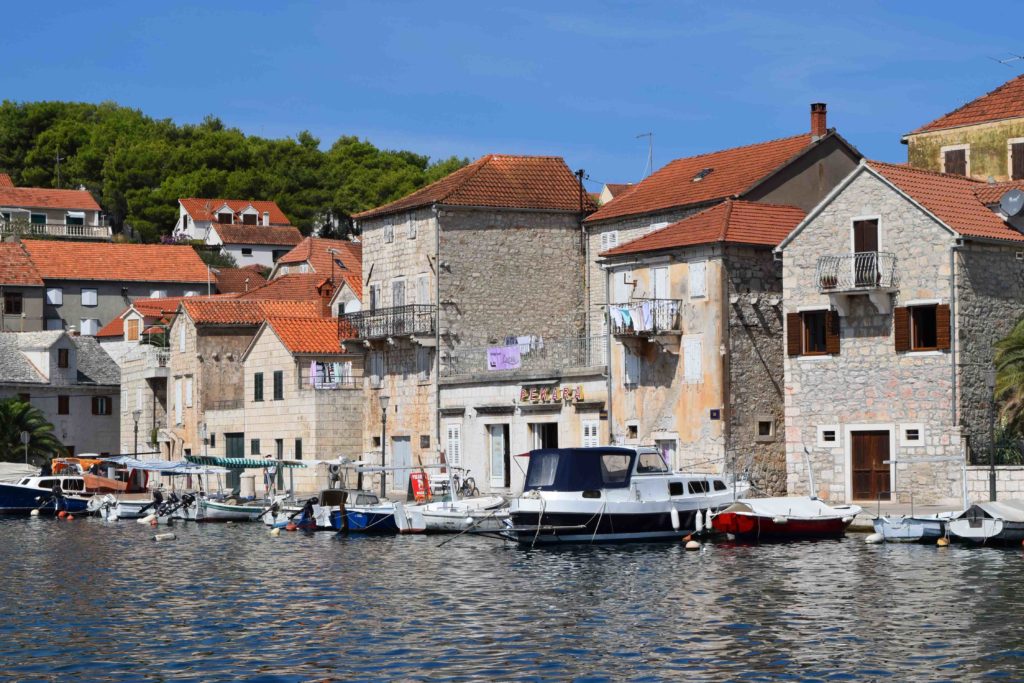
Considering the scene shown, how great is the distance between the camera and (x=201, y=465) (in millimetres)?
64312

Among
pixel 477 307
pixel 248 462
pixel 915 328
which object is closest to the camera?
pixel 915 328

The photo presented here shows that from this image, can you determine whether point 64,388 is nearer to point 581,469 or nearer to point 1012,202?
point 581,469

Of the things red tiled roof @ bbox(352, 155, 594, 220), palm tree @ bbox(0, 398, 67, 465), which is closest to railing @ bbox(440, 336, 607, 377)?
red tiled roof @ bbox(352, 155, 594, 220)

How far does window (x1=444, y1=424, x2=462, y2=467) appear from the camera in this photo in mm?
63469

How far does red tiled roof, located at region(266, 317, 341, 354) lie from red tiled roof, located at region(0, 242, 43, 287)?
41.3 m

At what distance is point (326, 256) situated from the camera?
10731 centimetres

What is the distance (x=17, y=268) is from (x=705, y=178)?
60153 millimetres

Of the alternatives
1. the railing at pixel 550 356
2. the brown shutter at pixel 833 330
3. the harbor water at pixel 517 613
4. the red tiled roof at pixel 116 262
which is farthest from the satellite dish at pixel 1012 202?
the red tiled roof at pixel 116 262

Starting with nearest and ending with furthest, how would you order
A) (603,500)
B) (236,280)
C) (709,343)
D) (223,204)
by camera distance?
(603,500) < (709,343) < (236,280) < (223,204)

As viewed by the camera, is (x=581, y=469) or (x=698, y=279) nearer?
(x=581, y=469)

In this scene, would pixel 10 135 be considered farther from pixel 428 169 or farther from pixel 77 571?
pixel 77 571

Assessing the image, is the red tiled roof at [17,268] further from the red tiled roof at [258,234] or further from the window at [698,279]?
the window at [698,279]

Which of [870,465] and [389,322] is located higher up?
[389,322]

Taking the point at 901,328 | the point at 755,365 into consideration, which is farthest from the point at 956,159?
the point at 901,328
